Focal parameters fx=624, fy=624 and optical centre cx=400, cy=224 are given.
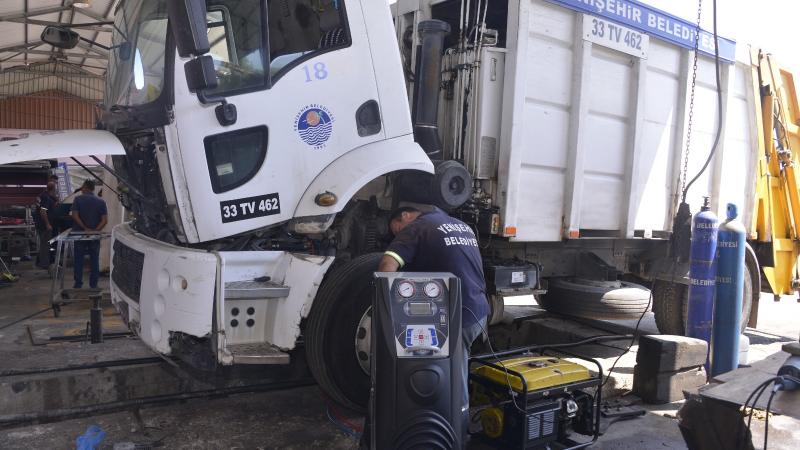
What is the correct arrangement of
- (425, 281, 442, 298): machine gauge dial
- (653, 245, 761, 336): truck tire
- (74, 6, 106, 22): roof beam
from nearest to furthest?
(425, 281, 442, 298): machine gauge dial, (653, 245, 761, 336): truck tire, (74, 6, 106, 22): roof beam

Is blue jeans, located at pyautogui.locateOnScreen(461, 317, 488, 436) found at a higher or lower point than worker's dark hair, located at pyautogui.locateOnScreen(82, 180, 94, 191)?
lower

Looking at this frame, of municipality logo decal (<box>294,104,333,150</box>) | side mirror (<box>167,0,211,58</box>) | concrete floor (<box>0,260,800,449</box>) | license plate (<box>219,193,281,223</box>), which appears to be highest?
side mirror (<box>167,0,211,58</box>)

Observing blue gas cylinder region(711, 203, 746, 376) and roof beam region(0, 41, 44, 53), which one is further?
roof beam region(0, 41, 44, 53)

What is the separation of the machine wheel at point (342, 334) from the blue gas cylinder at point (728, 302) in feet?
8.87

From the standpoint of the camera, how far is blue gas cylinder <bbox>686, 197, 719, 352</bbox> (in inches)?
191

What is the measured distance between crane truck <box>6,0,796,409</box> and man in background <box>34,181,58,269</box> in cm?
783

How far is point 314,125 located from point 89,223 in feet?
20.2

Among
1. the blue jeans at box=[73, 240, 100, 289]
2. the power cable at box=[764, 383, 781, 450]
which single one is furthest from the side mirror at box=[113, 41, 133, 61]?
the blue jeans at box=[73, 240, 100, 289]

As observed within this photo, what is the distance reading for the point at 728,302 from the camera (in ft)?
15.3

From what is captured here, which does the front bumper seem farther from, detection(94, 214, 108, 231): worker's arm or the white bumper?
detection(94, 214, 108, 231): worker's arm

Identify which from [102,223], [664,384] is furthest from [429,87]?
[102,223]

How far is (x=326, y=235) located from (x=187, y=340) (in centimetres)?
106

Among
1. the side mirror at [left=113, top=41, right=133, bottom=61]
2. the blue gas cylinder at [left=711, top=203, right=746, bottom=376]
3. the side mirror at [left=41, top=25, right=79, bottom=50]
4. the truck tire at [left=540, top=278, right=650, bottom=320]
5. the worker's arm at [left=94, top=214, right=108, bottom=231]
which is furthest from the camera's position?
the worker's arm at [left=94, top=214, right=108, bottom=231]

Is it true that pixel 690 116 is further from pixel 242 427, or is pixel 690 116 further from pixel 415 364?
pixel 242 427
